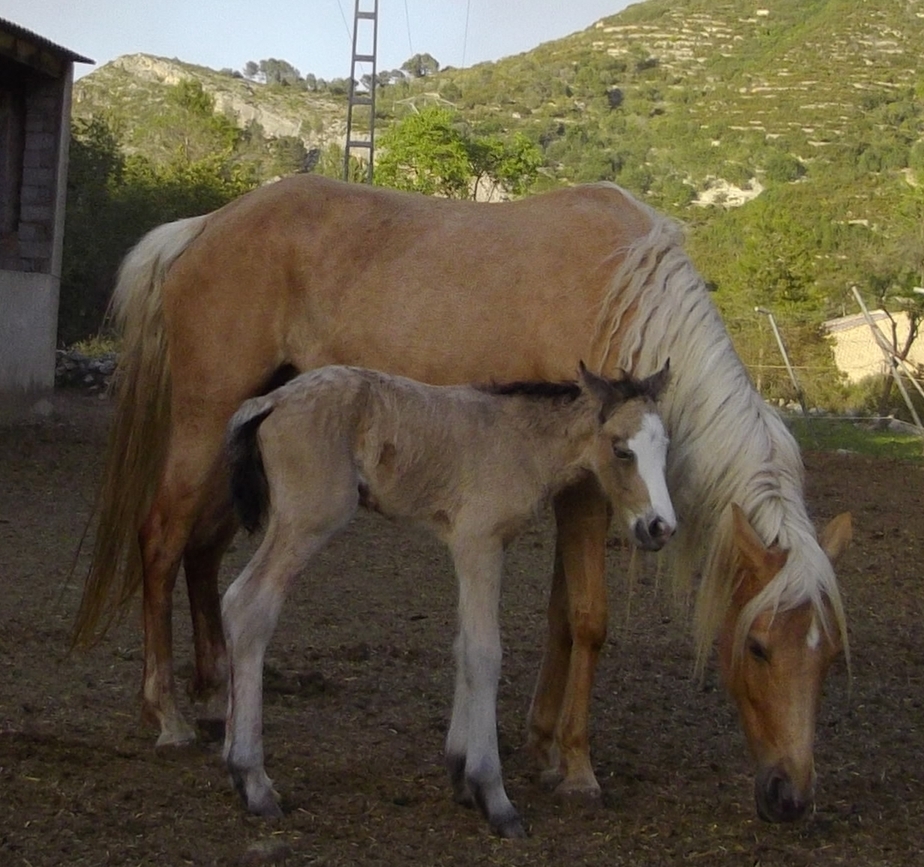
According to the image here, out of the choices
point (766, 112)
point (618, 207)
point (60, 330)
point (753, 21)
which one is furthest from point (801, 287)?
point (753, 21)

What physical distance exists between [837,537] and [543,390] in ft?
3.40

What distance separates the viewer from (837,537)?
4.05 meters

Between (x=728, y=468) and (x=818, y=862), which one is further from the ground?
(x=728, y=468)

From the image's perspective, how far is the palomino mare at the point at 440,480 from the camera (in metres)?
3.85

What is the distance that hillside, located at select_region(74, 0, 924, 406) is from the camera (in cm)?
6222

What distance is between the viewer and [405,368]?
502cm

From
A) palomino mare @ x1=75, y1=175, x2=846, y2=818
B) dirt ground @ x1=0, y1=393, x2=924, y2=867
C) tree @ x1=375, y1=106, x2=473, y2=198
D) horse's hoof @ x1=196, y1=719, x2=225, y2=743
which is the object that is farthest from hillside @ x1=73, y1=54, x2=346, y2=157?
horse's hoof @ x1=196, y1=719, x2=225, y2=743

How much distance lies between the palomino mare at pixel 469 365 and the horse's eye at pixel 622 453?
457 mm

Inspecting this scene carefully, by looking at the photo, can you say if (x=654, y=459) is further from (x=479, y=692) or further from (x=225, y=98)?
(x=225, y=98)

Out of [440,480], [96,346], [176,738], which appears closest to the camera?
[440,480]

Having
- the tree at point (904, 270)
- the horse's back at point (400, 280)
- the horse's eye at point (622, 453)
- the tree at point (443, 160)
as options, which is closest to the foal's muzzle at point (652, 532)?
→ the horse's eye at point (622, 453)

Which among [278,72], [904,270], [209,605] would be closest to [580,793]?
[209,605]

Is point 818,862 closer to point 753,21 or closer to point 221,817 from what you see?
point 221,817

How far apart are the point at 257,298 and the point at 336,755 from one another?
190cm
